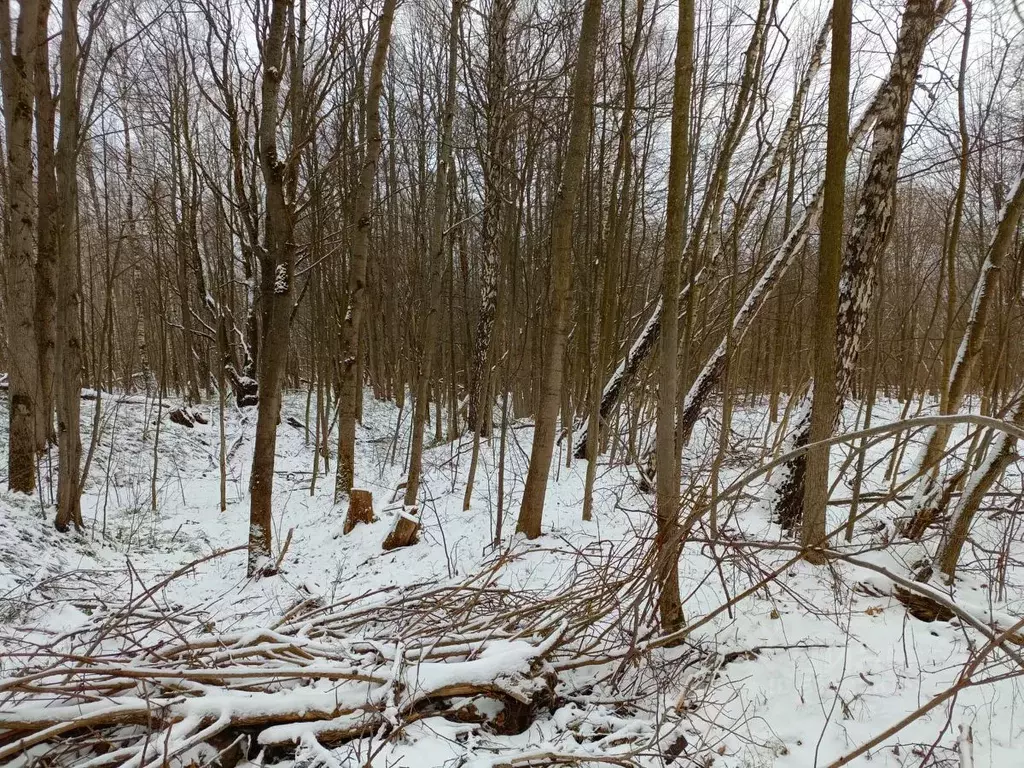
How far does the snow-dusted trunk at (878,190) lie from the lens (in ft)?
15.8

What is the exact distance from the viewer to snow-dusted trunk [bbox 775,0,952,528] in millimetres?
4812

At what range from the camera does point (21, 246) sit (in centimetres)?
695

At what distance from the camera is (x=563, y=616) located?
3291 mm

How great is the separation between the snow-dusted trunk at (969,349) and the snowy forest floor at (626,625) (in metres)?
0.32

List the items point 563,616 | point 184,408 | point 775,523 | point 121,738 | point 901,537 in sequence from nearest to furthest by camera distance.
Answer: point 121,738
point 563,616
point 901,537
point 775,523
point 184,408

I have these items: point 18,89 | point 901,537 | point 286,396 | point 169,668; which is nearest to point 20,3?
point 18,89

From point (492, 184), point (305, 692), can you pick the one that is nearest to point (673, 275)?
point (305, 692)

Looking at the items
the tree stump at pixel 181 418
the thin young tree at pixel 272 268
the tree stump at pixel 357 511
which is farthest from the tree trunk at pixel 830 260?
the tree stump at pixel 181 418

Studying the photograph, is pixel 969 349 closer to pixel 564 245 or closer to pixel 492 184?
pixel 564 245

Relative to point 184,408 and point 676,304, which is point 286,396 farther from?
point 676,304

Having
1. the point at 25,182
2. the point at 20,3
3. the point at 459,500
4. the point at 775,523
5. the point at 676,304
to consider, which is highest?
the point at 20,3

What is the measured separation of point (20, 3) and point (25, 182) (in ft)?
6.56

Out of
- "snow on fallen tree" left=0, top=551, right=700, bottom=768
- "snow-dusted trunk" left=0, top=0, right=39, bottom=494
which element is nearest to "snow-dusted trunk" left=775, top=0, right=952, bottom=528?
"snow on fallen tree" left=0, top=551, right=700, bottom=768

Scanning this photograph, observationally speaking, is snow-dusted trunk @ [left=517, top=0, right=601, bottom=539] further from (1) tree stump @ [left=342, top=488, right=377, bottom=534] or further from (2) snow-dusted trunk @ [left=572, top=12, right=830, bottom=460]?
(1) tree stump @ [left=342, top=488, right=377, bottom=534]
